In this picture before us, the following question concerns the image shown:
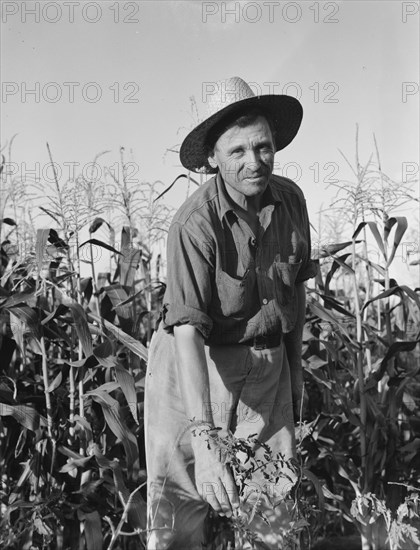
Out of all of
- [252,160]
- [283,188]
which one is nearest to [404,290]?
[283,188]

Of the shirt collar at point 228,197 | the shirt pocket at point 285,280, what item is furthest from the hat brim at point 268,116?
the shirt pocket at point 285,280

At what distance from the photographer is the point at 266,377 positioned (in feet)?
7.75

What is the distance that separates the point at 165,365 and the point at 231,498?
56 cm

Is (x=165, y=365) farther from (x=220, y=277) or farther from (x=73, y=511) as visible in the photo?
(x=73, y=511)

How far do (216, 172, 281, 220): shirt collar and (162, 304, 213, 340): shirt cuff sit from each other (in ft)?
1.08

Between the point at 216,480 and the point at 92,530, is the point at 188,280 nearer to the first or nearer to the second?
the point at 216,480

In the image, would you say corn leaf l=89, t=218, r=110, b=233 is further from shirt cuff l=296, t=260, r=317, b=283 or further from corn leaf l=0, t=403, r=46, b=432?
shirt cuff l=296, t=260, r=317, b=283

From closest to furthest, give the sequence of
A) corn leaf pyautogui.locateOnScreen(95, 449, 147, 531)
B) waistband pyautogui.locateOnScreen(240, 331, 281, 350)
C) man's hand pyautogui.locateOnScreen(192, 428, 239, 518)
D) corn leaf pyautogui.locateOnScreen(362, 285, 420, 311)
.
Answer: man's hand pyautogui.locateOnScreen(192, 428, 239, 518), waistband pyautogui.locateOnScreen(240, 331, 281, 350), corn leaf pyautogui.locateOnScreen(95, 449, 147, 531), corn leaf pyautogui.locateOnScreen(362, 285, 420, 311)

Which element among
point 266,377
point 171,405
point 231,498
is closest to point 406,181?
point 266,377

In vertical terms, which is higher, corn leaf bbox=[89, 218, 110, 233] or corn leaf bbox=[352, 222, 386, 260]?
corn leaf bbox=[89, 218, 110, 233]

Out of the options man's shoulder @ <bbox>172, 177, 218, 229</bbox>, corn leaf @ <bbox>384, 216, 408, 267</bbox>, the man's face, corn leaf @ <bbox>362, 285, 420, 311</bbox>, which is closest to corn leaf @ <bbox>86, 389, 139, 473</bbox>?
man's shoulder @ <bbox>172, 177, 218, 229</bbox>

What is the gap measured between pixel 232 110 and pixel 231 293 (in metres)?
0.56

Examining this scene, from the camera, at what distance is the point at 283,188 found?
97.0 inches

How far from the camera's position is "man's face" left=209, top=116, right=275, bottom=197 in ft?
7.06
